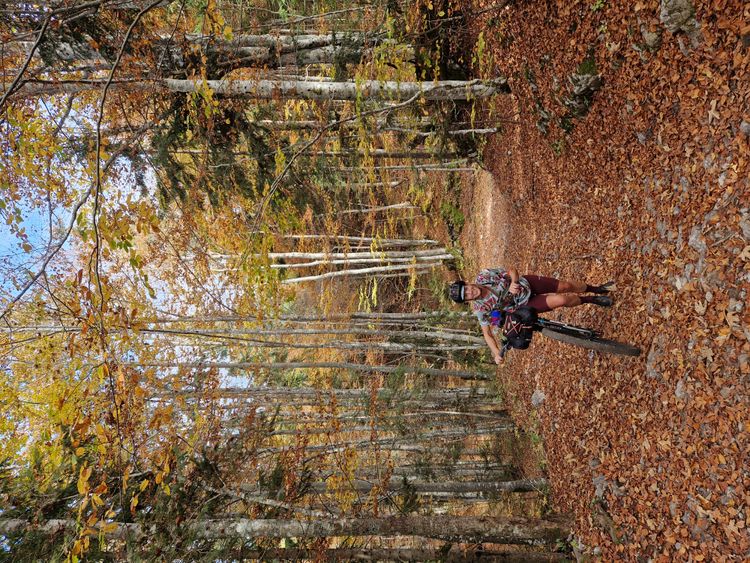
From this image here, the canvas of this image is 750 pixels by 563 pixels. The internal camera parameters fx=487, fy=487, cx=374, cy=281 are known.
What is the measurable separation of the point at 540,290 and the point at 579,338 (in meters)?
0.77

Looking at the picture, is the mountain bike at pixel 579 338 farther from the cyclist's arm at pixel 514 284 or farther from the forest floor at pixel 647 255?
the cyclist's arm at pixel 514 284

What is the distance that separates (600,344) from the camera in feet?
19.7

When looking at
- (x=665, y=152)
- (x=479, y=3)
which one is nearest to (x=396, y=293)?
(x=479, y=3)

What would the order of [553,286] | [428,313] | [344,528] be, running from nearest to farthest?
1. [344,528]
2. [553,286]
3. [428,313]

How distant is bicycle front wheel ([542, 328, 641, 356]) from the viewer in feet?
18.6

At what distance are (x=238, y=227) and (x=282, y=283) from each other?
3190 mm

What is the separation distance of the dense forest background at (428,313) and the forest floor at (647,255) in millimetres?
30

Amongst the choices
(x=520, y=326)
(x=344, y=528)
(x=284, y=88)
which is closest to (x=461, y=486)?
(x=344, y=528)

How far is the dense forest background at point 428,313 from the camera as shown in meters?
4.66

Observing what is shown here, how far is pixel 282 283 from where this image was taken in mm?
14383

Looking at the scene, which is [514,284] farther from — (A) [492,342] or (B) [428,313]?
(B) [428,313]

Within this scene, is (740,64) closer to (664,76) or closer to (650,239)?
(664,76)

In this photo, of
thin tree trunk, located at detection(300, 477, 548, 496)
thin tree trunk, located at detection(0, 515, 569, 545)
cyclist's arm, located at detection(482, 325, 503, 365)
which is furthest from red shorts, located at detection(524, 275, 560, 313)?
thin tree trunk, located at detection(300, 477, 548, 496)

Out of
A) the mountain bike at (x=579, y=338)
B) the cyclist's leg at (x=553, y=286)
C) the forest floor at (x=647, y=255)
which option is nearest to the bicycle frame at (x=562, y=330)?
the mountain bike at (x=579, y=338)
